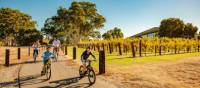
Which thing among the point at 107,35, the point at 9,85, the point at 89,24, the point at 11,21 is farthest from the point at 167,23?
the point at 9,85

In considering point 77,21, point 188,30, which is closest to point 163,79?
point 188,30

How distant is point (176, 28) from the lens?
70.9m

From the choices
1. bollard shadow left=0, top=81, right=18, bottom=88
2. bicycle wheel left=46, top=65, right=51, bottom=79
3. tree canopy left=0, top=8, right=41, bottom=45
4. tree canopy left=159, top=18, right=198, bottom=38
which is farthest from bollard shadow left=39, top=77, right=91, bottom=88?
tree canopy left=0, top=8, right=41, bottom=45

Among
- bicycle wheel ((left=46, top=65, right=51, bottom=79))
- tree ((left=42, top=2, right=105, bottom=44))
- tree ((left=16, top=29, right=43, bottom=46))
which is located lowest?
bicycle wheel ((left=46, top=65, right=51, bottom=79))

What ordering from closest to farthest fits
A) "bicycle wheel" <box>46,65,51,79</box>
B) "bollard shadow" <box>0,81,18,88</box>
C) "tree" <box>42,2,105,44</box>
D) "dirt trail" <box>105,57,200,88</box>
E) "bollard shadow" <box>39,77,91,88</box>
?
"bollard shadow" <box>39,77,91,88</box>
"bollard shadow" <box>0,81,18,88</box>
"dirt trail" <box>105,57,200,88</box>
"bicycle wheel" <box>46,65,51,79</box>
"tree" <box>42,2,105,44</box>

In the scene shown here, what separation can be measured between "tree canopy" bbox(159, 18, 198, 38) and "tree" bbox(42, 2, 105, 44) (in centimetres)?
1948

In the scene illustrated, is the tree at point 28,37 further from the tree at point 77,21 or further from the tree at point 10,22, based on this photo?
the tree at point 77,21

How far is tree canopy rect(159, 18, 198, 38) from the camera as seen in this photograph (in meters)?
71.1

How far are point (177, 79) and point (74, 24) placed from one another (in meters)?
70.5

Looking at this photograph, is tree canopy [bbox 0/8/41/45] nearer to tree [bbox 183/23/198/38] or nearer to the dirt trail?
tree [bbox 183/23/198/38]

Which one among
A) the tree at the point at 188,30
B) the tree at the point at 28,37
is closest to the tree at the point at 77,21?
the tree at the point at 28,37

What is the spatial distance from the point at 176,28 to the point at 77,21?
26714mm

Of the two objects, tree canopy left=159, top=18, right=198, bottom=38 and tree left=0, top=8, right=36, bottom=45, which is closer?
tree canopy left=159, top=18, right=198, bottom=38

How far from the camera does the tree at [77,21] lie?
78.8m
